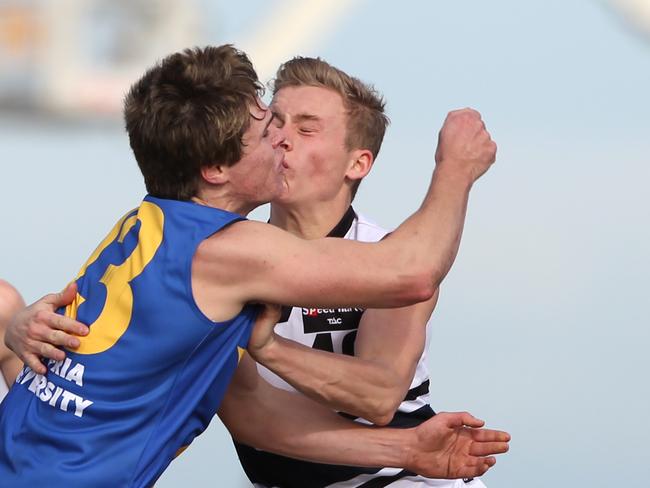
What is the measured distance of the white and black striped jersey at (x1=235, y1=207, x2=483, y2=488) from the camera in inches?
147

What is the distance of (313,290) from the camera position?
2961 millimetres

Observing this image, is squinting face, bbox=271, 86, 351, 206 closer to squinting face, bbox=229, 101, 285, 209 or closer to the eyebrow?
the eyebrow

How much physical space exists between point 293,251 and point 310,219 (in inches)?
39.2

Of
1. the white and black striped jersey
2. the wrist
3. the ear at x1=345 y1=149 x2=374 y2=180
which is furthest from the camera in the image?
the ear at x1=345 y1=149 x2=374 y2=180

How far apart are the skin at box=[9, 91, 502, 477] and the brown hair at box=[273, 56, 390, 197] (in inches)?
34.8

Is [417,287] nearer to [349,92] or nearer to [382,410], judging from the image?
[382,410]

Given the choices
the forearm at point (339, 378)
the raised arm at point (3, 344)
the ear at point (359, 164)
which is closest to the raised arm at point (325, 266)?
the forearm at point (339, 378)

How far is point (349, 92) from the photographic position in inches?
164

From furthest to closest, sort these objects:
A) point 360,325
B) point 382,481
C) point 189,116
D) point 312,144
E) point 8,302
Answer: point 312,144 → point 8,302 → point 382,481 → point 360,325 → point 189,116

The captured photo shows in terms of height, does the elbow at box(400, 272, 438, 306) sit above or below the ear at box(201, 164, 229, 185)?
below

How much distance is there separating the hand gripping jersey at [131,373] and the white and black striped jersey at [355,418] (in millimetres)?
740

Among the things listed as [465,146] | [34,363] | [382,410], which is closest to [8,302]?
[34,363]

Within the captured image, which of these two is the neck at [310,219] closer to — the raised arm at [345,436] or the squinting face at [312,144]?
the squinting face at [312,144]

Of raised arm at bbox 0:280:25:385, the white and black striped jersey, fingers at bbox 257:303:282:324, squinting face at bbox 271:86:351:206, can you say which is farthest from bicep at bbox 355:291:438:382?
raised arm at bbox 0:280:25:385
